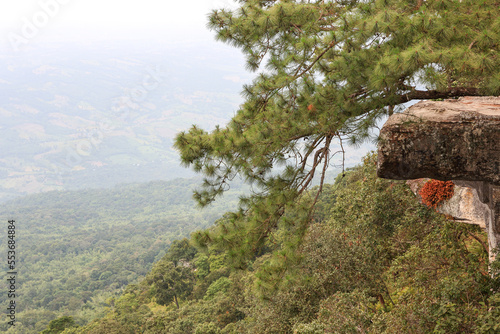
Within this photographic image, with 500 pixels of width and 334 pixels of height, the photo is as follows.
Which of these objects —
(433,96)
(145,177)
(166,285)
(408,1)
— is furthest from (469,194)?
(145,177)

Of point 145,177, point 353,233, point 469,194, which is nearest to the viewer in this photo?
point 469,194

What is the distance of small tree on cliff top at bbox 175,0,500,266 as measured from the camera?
4.00 meters

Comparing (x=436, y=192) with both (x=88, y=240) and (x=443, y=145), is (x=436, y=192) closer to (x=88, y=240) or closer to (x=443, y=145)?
(x=443, y=145)

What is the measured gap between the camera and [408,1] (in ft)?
15.5

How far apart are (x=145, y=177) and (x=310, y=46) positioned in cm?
17579

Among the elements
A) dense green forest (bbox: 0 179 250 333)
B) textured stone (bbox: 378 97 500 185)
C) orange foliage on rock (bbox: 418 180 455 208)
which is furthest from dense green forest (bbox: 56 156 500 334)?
dense green forest (bbox: 0 179 250 333)

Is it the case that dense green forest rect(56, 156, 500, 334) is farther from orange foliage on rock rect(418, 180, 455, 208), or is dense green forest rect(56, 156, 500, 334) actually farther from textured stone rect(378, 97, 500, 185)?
textured stone rect(378, 97, 500, 185)

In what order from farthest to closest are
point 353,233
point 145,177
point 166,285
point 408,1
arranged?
point 145,177, point 166,285, point 353,233, point 408,1

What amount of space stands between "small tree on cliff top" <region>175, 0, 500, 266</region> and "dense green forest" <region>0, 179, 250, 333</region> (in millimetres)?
12522

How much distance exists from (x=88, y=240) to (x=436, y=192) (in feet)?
284

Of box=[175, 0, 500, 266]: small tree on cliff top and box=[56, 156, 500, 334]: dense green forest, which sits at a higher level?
box=[175, 0, 500, 266]: small tree on cliff top

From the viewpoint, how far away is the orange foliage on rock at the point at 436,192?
6.32m

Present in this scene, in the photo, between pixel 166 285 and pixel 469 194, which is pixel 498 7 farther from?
pixel 166 285

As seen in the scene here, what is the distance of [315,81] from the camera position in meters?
5.01
